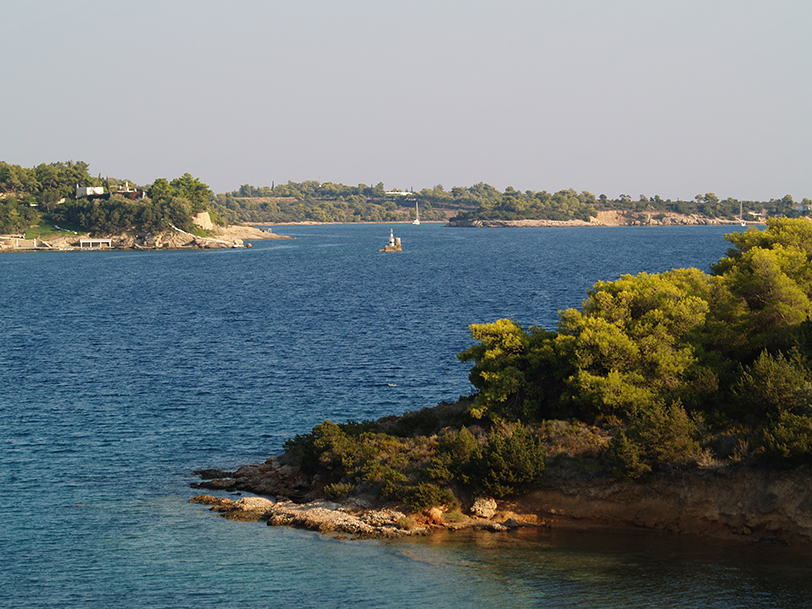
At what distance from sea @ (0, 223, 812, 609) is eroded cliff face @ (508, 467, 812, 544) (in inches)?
38.3

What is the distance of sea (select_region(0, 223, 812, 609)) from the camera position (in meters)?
27.7

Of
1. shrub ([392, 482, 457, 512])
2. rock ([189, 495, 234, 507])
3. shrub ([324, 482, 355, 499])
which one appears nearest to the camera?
shrub ([392, 482, 457, 512])

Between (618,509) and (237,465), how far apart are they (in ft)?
63.8

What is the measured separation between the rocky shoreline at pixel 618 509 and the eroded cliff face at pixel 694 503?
0.12 feet

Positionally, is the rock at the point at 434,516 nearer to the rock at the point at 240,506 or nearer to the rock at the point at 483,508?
the rock at the point at 483,508

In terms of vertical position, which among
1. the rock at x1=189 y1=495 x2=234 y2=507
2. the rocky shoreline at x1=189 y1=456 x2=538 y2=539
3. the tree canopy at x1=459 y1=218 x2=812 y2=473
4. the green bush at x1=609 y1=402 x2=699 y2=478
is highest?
the tree canopy at x1=459 y1=218 x2=812 y2=473

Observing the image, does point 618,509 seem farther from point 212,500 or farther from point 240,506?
point 212,500

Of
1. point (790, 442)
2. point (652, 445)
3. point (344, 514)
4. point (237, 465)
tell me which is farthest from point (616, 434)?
point (237, 465)

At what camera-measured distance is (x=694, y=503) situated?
108ft

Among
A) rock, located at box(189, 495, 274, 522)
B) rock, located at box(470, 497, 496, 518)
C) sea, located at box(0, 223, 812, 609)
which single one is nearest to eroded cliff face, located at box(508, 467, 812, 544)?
rock, located at box(470, 497, 496, 518)

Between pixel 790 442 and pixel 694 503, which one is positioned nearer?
pixel 790 442

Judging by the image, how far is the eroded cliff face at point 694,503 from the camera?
31.8m

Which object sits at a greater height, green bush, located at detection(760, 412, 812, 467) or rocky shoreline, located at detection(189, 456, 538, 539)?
green bush, located at detection(760, 412, 812, 467)

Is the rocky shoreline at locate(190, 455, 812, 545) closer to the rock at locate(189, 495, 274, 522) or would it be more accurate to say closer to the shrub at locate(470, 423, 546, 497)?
the rock at locate(189, 495, 274, 522)
